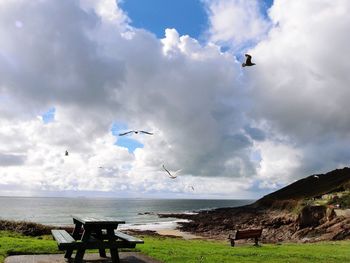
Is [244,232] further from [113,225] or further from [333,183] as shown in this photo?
[333,183]

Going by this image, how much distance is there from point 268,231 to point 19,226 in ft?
109

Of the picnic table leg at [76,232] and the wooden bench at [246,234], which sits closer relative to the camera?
the picnic table leg at [76,232]

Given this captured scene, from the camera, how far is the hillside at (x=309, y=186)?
102m

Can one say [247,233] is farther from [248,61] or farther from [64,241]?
[64,241]

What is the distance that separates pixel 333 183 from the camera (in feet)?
329

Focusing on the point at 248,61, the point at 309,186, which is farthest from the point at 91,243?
the point at 309,186

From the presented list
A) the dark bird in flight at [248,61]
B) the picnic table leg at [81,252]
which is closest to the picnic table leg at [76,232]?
the picnic table leg at [81,252]

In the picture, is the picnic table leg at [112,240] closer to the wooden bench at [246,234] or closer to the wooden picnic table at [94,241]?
the wooden picnic table at [94,241]

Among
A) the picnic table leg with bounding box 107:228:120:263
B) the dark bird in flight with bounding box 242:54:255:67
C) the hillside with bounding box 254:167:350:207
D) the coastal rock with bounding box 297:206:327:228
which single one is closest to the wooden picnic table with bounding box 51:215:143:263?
the picnic table leg with bounding box 107:228:120:263

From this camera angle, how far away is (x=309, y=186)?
4508 inches

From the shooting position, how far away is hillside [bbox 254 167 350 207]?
334 feet

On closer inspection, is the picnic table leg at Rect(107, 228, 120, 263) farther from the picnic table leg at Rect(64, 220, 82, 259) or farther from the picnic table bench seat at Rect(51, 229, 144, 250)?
the picnic table leg at Rect(64, 220, 82, 259)

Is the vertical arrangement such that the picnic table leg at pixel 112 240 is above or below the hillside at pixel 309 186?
below

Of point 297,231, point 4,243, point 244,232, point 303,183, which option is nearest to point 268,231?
point 297,231
